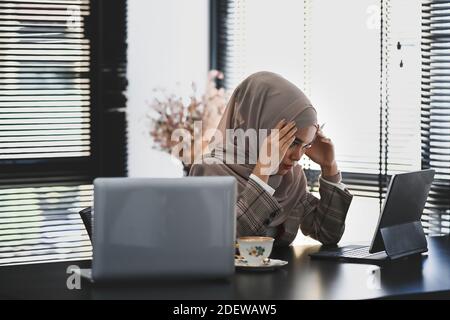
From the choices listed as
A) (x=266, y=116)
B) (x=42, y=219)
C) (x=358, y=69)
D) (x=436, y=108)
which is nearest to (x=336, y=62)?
(x=358, y=69)

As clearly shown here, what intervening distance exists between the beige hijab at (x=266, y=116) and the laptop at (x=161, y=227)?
818 millimetres

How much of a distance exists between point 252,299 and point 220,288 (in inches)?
5.8

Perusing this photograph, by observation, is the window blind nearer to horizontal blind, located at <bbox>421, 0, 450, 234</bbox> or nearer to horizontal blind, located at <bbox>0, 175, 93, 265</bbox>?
horizontal blind, located at <bbox>421, 0, 450, 234</bbox>

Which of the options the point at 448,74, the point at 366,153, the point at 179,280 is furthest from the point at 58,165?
the point at 179,280

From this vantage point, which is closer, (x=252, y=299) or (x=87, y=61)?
(x=252, y=299)

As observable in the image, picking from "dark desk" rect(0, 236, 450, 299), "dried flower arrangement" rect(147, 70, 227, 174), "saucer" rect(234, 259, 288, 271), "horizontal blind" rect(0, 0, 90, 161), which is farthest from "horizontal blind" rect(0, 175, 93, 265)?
"saucer" rect(234, 259, 288, 271)

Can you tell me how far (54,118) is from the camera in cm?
469

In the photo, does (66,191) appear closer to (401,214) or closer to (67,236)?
(67,236)

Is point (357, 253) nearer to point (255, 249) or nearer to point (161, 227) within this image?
point (255, 249)

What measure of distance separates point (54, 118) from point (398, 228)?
2.39 m

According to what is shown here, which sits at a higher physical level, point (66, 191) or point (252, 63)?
point (252, 63)

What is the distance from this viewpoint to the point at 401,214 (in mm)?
2881

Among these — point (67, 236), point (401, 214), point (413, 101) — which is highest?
point (413, 101)

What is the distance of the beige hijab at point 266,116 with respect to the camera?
317 centimetres
